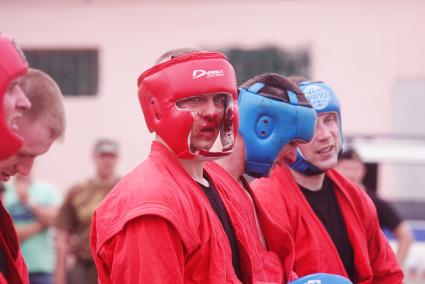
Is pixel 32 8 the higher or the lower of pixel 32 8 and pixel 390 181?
the higher

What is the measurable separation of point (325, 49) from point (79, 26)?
11.6 ft

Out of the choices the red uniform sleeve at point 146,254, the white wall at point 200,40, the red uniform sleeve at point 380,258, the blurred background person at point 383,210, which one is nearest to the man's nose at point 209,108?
the red uniform sleeve at point 146,254

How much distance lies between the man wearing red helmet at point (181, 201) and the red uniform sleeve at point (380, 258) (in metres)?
0.99

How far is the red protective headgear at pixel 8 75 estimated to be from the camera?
7.94 feet

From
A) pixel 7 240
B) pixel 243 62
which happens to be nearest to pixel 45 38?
Result: pixel 243 62

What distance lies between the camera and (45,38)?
13.0m

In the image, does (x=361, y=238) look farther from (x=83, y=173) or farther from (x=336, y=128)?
(x=83, y=173)

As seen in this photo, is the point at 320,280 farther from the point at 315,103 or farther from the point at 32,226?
the point at 32,226

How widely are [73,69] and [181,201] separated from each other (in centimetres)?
1013

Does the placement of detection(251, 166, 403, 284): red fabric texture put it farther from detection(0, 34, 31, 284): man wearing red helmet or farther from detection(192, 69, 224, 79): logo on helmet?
detection(0, 34, 31, 284): man wearing red helmet

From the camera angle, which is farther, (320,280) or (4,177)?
(320,280)

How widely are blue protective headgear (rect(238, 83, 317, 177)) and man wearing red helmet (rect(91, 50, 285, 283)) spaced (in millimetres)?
252

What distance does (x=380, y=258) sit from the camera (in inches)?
165

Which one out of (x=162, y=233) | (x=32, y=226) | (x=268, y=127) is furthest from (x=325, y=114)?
(x=32, y=226)
